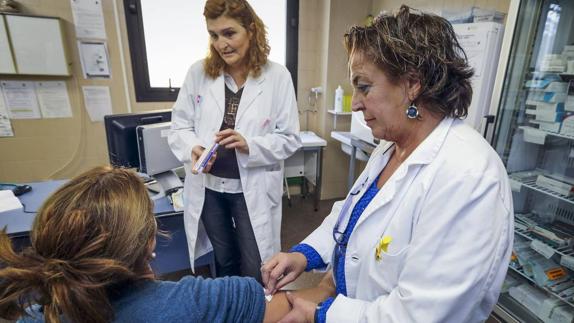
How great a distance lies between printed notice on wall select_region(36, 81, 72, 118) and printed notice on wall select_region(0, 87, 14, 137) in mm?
225

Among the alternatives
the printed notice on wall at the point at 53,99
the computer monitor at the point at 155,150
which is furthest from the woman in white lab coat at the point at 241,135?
the printed notice on wall at the point at 53,99

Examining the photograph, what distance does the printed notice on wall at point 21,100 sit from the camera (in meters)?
2.30

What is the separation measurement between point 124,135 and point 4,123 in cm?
157

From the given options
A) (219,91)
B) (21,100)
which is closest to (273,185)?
(219,91)

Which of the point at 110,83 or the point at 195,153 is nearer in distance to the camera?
the point at 195,153

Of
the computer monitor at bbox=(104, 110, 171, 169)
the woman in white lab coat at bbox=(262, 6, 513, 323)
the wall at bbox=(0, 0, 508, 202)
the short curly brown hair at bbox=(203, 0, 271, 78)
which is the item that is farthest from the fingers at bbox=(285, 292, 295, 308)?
the wall at bbox=(0, 0, 508, 202)

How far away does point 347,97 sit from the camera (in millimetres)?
2926

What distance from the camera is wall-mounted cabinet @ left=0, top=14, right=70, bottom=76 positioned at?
206 centimetres

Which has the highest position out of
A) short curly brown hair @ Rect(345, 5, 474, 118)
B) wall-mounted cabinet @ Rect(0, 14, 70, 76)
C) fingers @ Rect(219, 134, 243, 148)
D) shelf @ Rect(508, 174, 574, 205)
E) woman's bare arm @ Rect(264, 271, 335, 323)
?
wall-mounted cabinet @ Rect(0, 14, 70, 76)

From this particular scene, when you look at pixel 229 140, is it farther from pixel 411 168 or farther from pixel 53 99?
pixel 53 99

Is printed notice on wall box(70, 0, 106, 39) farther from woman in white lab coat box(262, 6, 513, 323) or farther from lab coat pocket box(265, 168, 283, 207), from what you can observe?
woman in white lab coat box(262, 6, 513, 323)

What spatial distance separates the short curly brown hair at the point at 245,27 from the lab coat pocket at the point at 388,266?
3.47 feet

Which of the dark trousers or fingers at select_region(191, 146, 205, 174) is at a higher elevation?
fingers at select_region(191, 146, 205, 174)

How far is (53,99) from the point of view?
2412 millimetres
